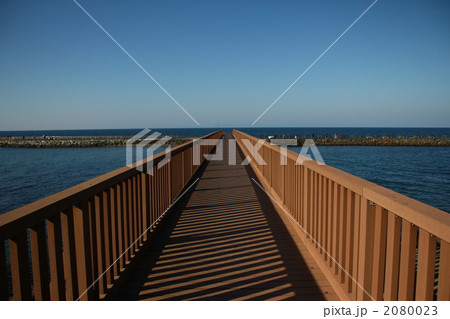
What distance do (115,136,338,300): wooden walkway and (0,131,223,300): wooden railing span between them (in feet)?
0.91

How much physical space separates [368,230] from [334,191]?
2.06 feet

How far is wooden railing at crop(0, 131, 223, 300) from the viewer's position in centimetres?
142

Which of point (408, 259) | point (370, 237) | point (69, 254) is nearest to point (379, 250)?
point (370, 237)

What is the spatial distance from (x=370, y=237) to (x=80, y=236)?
180 centimetres

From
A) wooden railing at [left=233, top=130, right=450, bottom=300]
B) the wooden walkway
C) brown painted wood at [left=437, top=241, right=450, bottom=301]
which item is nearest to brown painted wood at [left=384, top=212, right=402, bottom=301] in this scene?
wooden railing at [left=233, top=130, right=450, bottom=300]

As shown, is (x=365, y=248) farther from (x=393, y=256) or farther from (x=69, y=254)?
(x=69, y=254)

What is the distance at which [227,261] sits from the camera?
3.14 m

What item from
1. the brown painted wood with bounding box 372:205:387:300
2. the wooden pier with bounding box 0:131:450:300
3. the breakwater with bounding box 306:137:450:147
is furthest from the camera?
the breakwater with bounding box 306:137:450:147

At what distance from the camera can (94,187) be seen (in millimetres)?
2131

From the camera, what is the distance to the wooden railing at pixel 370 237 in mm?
1352

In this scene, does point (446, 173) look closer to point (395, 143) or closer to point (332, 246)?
point (332, 246)

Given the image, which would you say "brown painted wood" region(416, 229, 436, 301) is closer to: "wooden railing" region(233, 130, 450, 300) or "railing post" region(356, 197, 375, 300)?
"wooden railing" region(233, 130, 450, 300)

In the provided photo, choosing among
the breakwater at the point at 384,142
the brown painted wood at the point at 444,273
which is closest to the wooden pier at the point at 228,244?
the brown painted wood at the point at 444,273

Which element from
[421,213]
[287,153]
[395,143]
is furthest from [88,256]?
[395,143]
